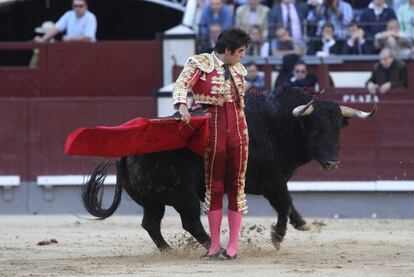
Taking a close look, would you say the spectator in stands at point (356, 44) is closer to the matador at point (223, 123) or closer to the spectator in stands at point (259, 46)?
the spectator in stands at point (259, 46)

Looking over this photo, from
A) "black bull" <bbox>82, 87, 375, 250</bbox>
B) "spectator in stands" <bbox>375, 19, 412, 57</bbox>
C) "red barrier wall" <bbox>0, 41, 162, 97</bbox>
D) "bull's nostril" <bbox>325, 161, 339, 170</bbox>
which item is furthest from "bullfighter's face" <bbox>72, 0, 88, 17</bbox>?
"bull's nostril" <bbox>325, 161, 339, 170</bbox>

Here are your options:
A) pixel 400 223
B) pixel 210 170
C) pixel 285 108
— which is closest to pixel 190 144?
pixel 210 170

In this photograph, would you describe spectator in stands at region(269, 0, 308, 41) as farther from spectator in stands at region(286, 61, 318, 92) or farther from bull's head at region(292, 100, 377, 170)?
bull's head at region(292, 100, 377, 170)

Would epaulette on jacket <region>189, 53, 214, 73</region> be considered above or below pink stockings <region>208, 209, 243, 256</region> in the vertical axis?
above

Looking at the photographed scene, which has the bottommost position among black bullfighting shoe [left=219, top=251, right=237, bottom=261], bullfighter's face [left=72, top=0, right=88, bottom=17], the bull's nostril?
black bullfighting shoe [left=219, top=251, right=237, bottom=261]

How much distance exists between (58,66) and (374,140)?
11.2 feet

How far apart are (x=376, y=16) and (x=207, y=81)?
5648 millimetres

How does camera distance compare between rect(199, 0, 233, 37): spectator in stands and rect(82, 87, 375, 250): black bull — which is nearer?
rect(82, 87, 375, 250): black bull

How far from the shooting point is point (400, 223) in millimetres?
10711

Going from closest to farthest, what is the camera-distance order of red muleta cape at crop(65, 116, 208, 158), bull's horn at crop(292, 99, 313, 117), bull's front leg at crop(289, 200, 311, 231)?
red muleta cape at crop(65, 116, 208, 158), bull's horn at crop(292, 99, 313, 117), bull's front leg at crop(289, 200, 311, 231)

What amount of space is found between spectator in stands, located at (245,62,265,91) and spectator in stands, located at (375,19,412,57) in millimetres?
1252

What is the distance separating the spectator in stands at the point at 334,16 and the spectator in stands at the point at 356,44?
0.30 feet

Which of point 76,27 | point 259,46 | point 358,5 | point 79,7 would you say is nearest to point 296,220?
point 259,46

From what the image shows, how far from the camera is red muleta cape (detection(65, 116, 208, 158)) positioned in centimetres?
703
